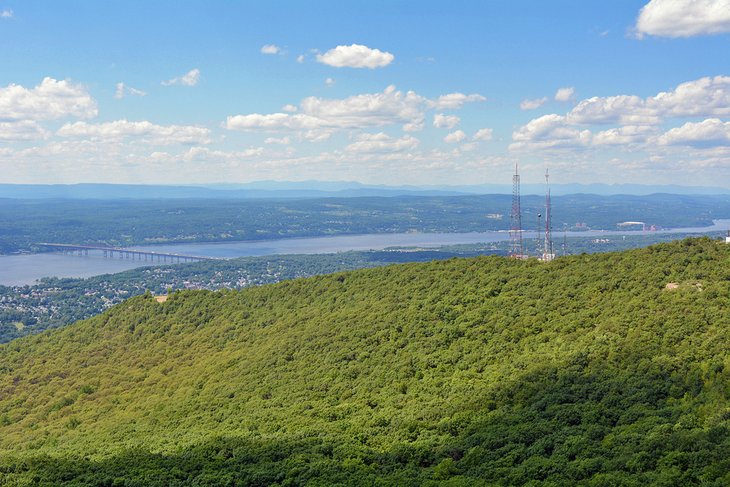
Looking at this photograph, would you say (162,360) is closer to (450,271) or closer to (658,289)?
(450,271)

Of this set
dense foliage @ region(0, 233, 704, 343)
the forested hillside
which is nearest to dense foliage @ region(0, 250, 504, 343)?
dense foliage @ region(0, 233, 704, 343)

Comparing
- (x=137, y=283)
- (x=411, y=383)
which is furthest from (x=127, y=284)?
(x=411, y=383)

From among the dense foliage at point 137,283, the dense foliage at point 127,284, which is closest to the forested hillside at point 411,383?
the dense foliage at point 137,283

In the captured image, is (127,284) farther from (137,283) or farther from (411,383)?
(411,383)

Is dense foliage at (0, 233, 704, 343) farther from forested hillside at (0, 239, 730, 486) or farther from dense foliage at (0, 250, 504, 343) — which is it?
forested hillside at (0, 239, 730, 486)

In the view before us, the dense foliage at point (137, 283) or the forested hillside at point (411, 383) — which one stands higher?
the forested hillside at point (411, 383)

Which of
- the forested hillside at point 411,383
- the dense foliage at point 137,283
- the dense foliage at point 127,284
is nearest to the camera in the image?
the forested hillside at point 411,383

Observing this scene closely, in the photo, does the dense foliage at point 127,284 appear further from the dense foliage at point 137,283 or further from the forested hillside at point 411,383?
the forested hillside at point 411,383

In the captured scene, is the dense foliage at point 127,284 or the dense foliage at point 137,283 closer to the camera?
the dense foliage at point 127,284

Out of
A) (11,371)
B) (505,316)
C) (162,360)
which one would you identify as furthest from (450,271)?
(11,371)
